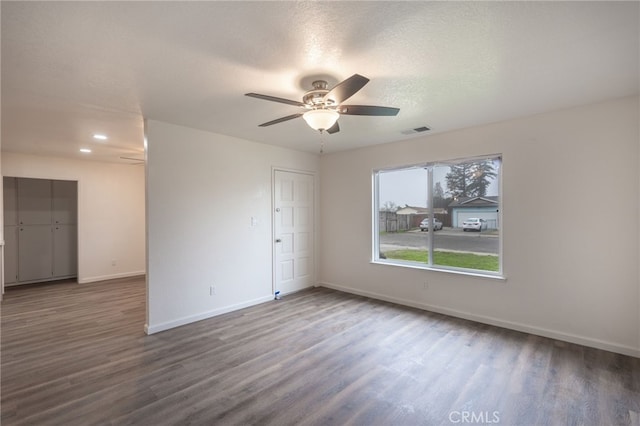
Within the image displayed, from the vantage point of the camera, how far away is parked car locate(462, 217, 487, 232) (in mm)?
3805

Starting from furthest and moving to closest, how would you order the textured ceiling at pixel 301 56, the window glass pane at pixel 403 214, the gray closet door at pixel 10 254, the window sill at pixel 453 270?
1. the gray closet door at pixel 10 254
2. the window glass pane at pixel 403 214
3. the window sill at pixel 453 270
4. the textured ceiling at pixel 301 56

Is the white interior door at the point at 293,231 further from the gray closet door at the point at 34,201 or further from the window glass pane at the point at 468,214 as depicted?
the gray closet door at the point at 34,201

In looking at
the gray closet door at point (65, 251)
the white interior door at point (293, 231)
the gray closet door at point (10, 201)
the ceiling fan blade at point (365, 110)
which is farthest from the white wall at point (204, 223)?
the gray closet door at point (10, 201)

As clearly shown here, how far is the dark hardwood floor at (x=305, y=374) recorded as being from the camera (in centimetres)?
203

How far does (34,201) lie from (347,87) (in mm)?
7186

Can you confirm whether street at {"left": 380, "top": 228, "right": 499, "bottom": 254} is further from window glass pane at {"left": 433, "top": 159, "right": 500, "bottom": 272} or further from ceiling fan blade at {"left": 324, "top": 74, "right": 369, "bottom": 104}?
ceiling fan blade at {"left": 324, "top": 74, "right": 369, "bottom": 104}

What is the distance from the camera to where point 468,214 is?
3926 mm

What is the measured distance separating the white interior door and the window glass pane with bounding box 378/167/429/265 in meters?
1.31

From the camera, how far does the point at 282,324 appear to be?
364cm

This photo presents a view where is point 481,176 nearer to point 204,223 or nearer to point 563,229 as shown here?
point 563,229

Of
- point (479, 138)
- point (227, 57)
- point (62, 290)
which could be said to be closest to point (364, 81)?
point (227, 57)

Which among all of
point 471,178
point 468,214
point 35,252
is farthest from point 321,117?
point 35,252

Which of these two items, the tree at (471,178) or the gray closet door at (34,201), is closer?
the tree at (471,178)

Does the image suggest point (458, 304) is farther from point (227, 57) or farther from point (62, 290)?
point (62, 290)
